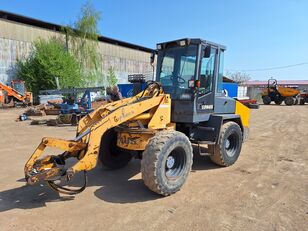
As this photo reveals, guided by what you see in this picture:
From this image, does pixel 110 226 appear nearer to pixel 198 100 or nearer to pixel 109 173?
pixel 109 173

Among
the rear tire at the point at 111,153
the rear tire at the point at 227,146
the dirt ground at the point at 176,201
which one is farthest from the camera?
the rear tire at the point at 227,146

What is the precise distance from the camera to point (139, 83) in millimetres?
6961

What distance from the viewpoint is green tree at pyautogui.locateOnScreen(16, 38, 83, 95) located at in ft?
90.9

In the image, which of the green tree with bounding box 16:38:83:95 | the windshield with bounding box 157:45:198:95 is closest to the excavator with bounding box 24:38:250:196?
the windshield with bounding box 157:45:198:95

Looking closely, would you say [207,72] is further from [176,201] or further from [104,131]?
[176,201]

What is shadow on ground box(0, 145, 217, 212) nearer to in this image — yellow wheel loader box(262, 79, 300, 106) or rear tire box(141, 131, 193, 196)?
rear tire box(141, 131, 193, 196)

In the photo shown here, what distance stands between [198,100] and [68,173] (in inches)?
119

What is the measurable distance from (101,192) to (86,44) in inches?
1172

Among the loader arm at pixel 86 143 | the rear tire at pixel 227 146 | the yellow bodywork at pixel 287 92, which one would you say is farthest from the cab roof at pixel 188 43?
the yellow bodywork at pixel 287 92

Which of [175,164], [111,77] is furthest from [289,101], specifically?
[175,164]

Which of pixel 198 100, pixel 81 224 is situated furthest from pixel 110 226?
pixel 198 100

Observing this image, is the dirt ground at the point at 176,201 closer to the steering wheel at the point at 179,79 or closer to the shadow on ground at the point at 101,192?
the shadow on ground at the point at 101,192

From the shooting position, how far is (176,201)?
4.75 m

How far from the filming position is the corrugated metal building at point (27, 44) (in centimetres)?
2606
